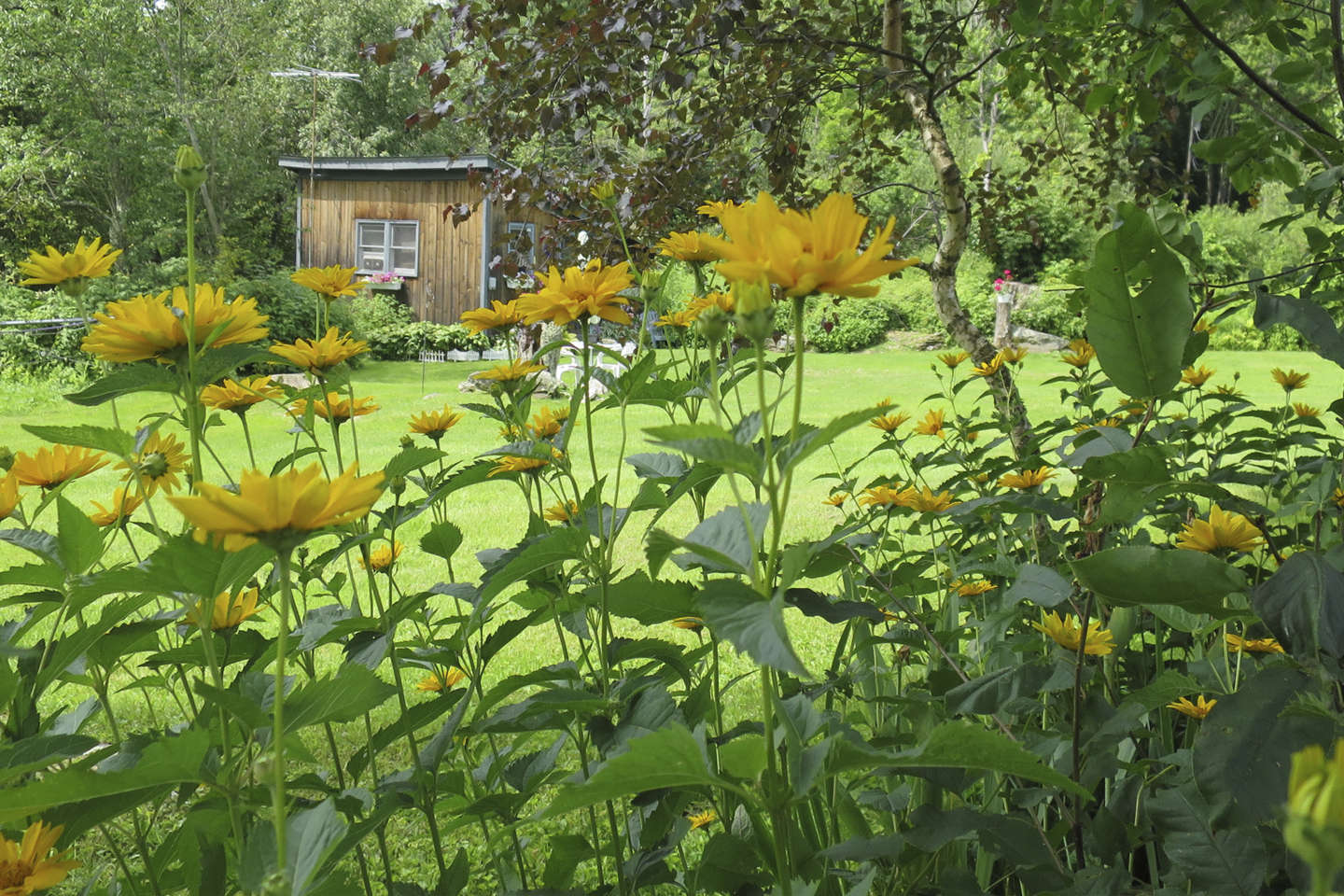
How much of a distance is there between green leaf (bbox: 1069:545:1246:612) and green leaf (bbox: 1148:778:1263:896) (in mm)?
237

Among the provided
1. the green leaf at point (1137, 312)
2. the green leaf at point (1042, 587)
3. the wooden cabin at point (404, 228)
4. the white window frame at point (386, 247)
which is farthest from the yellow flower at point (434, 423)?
the white window frame at point (386, 247)

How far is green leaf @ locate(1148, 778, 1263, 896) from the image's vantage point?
67cm

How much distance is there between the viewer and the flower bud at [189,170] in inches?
25.5

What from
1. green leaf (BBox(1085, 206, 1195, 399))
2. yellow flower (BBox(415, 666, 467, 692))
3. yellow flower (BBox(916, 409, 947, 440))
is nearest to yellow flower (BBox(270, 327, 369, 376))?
yellow flower (BBox(415, 666, 467, 692))

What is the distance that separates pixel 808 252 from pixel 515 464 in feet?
1.96

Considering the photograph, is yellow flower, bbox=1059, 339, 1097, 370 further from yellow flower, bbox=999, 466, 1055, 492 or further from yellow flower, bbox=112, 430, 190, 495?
yellow flower, bbox=112, 430, 190, 495

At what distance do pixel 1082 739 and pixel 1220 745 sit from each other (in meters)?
0.30

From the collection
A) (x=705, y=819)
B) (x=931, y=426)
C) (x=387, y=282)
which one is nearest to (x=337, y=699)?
(x=705, y=819)

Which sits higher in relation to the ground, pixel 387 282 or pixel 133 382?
pixel 387 282

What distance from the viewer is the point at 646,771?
19.7 inches

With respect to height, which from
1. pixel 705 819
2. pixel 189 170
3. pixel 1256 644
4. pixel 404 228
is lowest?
pixel 705 819

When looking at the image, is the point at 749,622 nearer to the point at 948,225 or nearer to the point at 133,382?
the point at 133,382

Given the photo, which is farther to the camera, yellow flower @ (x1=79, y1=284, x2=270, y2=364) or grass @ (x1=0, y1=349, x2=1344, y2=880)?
grass @ (x1=0, y1=349, x2=1344, y2=880)

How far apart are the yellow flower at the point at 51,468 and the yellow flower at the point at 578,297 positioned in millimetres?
456
